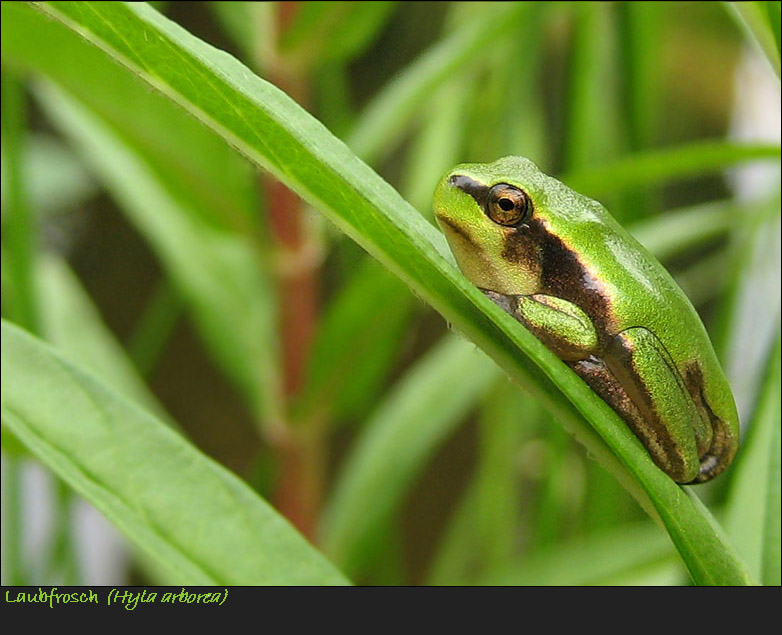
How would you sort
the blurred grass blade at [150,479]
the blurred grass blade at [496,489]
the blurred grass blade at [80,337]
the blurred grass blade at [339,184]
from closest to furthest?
the blurred grass blade at [339,184], the blurred grass blade at [150,479], the blurred grass blade at [80,337], the blurred grass blade at [496,489]

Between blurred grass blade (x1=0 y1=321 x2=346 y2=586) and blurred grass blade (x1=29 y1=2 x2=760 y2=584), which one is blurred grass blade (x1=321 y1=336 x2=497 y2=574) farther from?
blurred grass blade (x1=29 y1=2 x2=760 y2=584)

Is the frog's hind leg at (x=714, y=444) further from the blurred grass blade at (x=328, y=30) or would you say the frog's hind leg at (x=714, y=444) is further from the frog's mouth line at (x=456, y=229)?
the blurred grass blade at (x=328, y=30)

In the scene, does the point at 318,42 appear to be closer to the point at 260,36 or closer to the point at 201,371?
the point at 260,36

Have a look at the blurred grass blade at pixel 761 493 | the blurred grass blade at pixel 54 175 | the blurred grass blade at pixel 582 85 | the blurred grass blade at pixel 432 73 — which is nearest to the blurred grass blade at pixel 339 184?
the blurred grass blade at pixel 761 493

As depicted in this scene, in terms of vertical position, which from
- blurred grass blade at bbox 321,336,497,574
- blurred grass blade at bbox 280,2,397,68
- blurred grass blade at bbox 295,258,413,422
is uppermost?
blurred grass blade at bbox 280,2,397,68

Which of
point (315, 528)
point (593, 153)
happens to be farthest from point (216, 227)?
point (593, 153)

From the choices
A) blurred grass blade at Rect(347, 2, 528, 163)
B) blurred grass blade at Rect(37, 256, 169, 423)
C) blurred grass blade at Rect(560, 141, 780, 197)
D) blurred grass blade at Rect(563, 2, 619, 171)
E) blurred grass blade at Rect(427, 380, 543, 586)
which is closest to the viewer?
blurred grass blade at Rect(560, 141, 780, 197)

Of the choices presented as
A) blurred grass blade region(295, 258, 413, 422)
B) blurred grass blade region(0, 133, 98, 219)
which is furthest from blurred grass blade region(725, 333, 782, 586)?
blurred grass blade region(0, 133, 98, 219)
